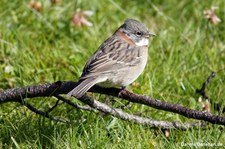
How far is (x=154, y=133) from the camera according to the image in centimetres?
495

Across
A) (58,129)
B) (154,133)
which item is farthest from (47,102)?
(154,133)

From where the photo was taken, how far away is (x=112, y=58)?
17.2 feet

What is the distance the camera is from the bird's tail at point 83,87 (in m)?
4.39

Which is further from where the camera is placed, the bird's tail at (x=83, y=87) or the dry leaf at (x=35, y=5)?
the dry leaf at (x=35, y=5)

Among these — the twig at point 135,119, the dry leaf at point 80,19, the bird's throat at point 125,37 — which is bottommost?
the twig at point 135,119

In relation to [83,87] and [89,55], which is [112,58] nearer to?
[83,87]

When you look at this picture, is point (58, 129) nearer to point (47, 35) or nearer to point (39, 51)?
point (39, 51)

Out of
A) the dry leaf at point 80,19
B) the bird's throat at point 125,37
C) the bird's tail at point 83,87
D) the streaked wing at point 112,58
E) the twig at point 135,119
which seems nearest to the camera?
the bird's tail at point 83,87

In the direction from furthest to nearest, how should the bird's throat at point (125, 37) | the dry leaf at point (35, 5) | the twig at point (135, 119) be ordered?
the dry leaf at point (35, 5)
the bird's throat at point (125, 37)
the twig at point (135, 119)

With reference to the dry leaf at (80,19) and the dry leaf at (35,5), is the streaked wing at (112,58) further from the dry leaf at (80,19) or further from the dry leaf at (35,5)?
the dry leaf at (35,5)

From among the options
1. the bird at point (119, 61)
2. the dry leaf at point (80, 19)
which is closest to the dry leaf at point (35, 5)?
the dry leaf at point (80, 19)

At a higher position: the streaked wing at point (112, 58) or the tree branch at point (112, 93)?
the streaked wing at point (112, 58)

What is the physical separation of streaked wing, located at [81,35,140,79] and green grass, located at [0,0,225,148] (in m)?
0.37

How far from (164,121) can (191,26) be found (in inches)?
101
